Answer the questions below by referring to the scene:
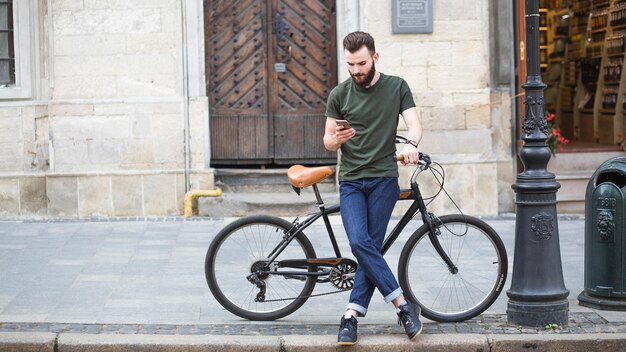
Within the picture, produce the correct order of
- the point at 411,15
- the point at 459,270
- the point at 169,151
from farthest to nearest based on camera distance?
the point at 169,151 < the point at 411,15 < the point at 459,270

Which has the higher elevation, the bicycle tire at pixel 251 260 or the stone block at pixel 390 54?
the stone block at pixel 390 54

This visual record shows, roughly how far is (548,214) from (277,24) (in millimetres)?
6079

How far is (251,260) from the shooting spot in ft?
23.6

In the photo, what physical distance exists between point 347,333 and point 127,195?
19.4ft

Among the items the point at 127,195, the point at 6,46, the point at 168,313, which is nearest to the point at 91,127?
the point at 127,195

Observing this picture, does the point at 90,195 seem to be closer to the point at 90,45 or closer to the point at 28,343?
the point at 90,45

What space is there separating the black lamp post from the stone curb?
0.29 metres

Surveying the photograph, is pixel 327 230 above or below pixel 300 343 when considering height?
above

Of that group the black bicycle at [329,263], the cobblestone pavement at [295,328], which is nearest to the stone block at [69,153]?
the cobblestone pavement at [295,328]

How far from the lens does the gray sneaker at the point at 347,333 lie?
669 cm

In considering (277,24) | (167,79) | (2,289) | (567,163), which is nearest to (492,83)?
(567,163)

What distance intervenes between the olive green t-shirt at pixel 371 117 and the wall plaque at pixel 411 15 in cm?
524

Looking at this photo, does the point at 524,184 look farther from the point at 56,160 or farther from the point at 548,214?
the point at 56,160

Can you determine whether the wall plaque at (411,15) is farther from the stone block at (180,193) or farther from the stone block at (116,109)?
the stone block at (116,109)
